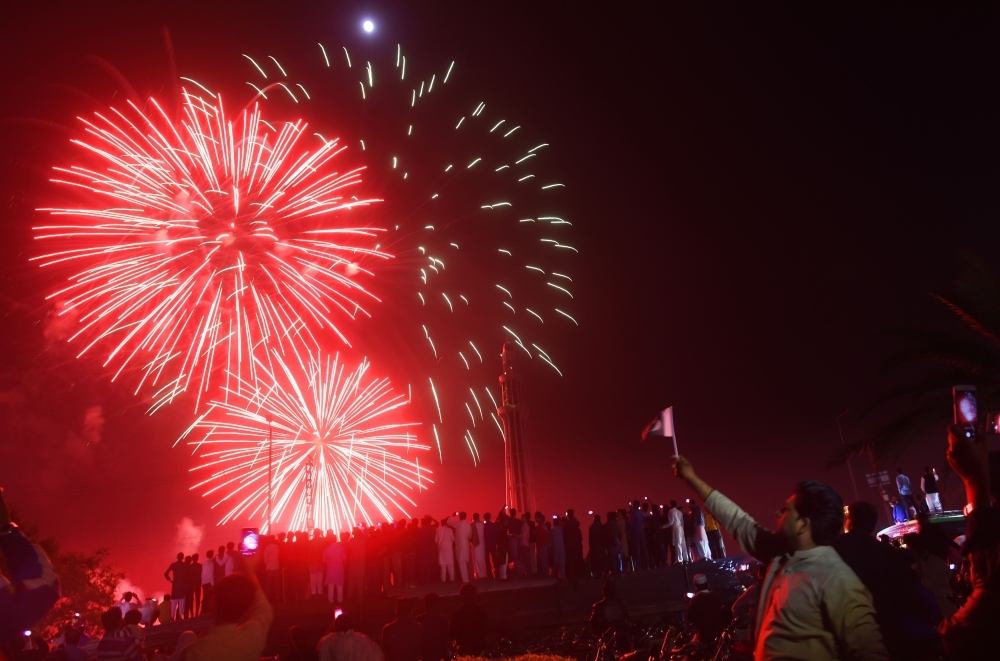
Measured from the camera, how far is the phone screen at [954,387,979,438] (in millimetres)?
3486

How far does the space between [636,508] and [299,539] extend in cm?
901

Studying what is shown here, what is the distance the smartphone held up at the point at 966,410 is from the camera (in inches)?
137

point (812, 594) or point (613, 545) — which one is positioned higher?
point (613, 545)

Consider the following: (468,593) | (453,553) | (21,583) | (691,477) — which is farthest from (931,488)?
(21,583)

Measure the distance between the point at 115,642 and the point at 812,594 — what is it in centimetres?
820

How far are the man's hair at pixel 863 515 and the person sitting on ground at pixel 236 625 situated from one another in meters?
4.38

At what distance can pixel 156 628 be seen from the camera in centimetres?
1727

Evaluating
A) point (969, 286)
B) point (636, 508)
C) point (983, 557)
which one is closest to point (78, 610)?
point (636, 508)

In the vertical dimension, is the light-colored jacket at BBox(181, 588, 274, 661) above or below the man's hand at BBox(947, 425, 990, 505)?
below

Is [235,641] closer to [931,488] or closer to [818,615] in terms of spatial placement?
[818,615]

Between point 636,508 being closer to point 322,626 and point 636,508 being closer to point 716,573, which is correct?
point 716,573

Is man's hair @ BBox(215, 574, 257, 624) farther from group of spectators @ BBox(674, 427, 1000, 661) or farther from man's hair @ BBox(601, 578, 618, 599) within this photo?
man's hair @ BBox(601, 578, 618, 599)

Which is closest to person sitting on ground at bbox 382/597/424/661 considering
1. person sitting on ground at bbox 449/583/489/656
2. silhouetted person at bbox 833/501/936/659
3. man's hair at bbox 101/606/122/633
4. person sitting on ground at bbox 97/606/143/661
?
person sitting on ground at bbox 449/583/489/656

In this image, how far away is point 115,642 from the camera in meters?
8.45
